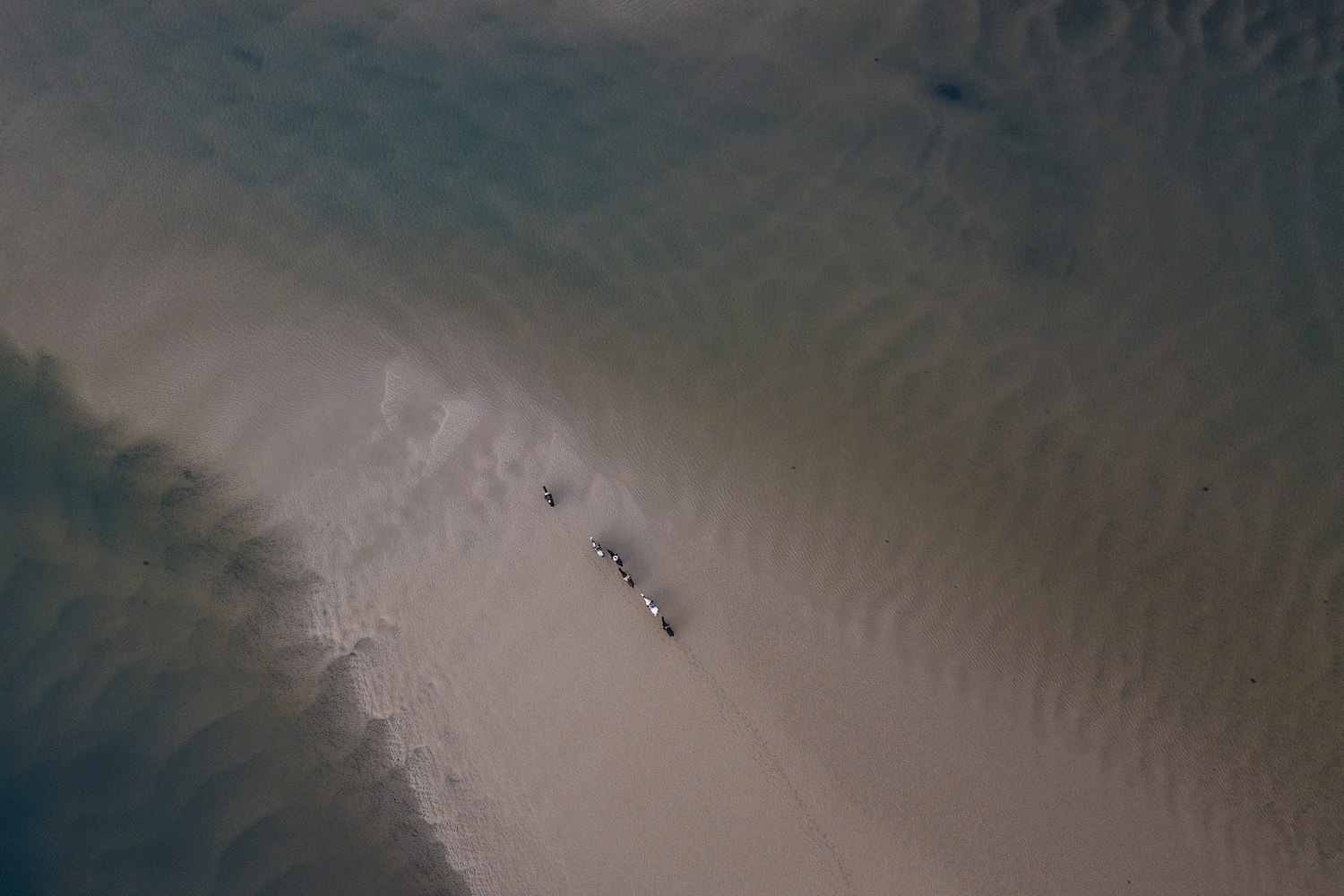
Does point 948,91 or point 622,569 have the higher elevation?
point 948,91

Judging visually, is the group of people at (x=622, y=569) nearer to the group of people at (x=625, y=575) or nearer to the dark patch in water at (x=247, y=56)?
the group of people at (x=625, y=575)

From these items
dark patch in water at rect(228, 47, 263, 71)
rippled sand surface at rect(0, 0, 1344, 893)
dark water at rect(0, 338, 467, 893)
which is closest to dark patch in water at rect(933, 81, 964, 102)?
rippled sand surface at rect(0, 0, 1344, 893)

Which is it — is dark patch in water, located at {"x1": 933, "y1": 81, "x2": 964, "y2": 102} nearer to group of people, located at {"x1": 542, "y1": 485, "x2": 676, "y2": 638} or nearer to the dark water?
group of people, located at {"x1": 542, "y1": 485, "x2": 676, "y2": 638}

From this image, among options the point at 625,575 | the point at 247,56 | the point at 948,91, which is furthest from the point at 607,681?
the point at 247,56

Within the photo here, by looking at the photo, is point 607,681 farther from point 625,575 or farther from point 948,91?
point 948,91

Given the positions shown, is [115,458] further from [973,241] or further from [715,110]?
[973,241]

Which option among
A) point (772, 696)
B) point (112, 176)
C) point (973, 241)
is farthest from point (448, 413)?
point (973, 241)
